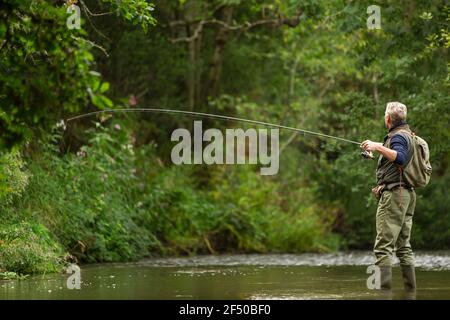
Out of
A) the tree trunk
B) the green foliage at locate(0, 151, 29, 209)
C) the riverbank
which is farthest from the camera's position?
the tree trunk

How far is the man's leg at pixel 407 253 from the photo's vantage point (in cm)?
1020

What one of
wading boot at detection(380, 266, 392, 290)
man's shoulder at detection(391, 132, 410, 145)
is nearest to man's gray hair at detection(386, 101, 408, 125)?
man's shoulder at detection(391, 132, 410, 145)

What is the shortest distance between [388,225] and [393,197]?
296mm

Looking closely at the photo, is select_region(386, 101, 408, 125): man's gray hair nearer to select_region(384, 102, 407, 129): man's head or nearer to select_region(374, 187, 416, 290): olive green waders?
select_region(384, 102, 407, 129): man's head

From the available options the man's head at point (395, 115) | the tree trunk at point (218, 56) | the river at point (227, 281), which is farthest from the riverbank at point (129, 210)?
the man's head at point (395, 115)

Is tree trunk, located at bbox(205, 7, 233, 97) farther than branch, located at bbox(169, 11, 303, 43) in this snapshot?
Yes

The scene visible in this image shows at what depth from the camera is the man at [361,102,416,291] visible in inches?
393

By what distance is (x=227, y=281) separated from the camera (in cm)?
1195

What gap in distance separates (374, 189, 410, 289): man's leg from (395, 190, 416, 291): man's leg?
18cm

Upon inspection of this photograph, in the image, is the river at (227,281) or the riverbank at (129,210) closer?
the river at (227,281)

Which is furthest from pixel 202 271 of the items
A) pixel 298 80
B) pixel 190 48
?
pixel 298 80

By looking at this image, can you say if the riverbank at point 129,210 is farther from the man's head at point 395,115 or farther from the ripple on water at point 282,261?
the man's head at point 395,115

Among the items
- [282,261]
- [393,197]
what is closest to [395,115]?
[393,197]

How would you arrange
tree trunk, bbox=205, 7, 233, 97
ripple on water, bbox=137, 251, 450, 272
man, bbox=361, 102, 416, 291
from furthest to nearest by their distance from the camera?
tree trunk, bbox=205, 7, 233, 97 < ripple on water, bbox=137, 251, 450, 272 < man, bbox=361, 102, 416, 291
